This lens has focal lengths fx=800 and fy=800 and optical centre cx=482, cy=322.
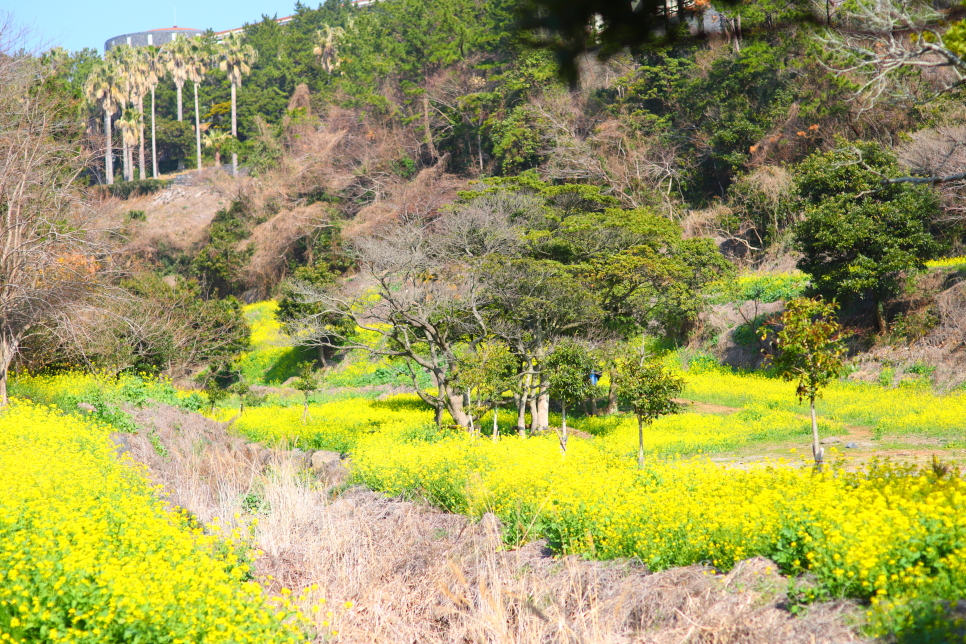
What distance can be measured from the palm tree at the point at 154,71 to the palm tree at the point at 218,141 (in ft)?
18.1

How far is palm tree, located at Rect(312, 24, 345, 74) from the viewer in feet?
221

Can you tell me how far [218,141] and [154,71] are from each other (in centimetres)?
1530

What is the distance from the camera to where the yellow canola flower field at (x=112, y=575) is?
5930mm

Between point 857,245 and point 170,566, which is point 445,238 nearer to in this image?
point 857,245

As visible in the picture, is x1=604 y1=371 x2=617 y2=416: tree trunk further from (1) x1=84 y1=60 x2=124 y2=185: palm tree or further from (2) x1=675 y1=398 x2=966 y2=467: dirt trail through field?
(1) x1=84 y1=60 x2=124 y2=185: palm tree

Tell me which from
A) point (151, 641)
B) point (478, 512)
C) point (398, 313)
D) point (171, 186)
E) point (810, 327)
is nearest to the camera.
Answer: point (151, 641)

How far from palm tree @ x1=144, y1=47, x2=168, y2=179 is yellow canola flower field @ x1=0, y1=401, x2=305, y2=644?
67801mm

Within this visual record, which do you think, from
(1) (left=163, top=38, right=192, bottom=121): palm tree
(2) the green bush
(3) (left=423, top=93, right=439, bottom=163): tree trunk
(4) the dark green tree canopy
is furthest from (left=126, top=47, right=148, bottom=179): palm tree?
(4) the dark green tree canopy

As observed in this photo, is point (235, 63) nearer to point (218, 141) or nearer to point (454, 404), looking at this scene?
point (218, 141)

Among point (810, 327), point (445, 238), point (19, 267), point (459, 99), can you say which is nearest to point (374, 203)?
point (459, 99)

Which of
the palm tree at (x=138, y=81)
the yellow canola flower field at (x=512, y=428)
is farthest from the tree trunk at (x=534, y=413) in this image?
the palm tree at (x=138, y=81)

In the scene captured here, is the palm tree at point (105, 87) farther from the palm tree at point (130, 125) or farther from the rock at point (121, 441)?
the rock at point (121, 441)

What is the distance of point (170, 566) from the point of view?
699 centimetres

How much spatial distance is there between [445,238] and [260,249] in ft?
75.1
